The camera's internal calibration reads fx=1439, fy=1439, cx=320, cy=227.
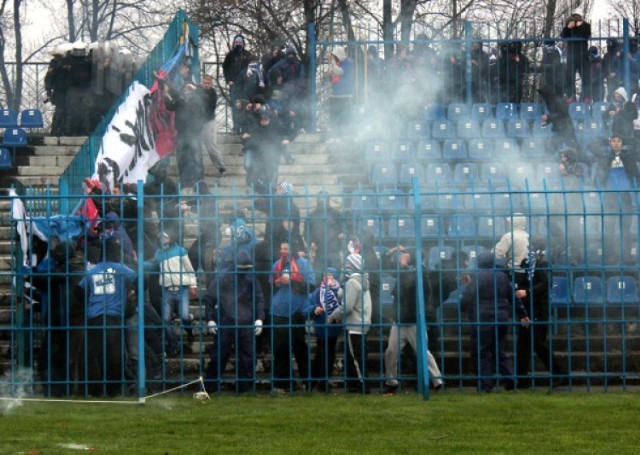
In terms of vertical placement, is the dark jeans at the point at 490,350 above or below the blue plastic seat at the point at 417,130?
below

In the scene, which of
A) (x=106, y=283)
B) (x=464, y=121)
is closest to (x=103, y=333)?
(x=106, y=283)

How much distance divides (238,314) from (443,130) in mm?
9884

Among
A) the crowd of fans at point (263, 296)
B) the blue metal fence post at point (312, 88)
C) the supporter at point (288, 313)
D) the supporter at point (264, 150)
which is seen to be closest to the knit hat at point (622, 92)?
the blue metal fence post at point (312, 88)

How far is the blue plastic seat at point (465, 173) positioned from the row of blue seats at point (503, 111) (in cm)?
218

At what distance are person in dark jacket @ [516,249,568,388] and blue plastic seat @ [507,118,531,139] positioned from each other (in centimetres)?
821

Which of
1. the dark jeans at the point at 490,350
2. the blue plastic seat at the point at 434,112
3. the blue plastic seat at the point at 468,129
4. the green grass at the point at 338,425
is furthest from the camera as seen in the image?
the blue plastic seat at the point at 434,112

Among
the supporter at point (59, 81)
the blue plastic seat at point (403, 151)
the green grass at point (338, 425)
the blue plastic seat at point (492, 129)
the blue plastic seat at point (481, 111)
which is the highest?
the supporter at point (59, 81)

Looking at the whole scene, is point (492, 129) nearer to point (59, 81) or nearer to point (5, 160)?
point (59, 81)

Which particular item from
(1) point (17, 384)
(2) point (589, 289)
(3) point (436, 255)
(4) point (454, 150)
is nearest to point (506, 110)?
(4) point (454, 150)

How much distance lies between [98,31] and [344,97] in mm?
15405

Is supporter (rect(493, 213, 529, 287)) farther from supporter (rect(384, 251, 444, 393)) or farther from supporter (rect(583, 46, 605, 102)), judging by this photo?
supporter (rect(583, 46, 605, 102))

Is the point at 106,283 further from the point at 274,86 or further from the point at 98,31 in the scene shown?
the point at 98,31

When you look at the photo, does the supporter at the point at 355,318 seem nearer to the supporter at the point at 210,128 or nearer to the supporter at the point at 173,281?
the supporter at the point at 173,281

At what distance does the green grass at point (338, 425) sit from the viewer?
11.4m
